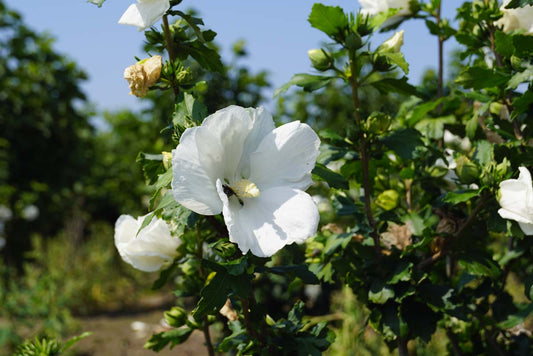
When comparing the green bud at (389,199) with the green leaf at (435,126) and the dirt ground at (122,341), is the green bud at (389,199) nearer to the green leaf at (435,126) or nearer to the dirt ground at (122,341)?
the green leaf at (435,126)

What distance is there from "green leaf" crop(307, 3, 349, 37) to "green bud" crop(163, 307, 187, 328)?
705mm

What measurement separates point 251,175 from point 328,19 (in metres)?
0.41

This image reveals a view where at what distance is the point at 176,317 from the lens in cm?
127

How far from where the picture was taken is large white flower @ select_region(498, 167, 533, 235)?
0.96 m

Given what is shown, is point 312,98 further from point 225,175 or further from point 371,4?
point 225,175

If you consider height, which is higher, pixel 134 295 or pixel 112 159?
pixel 112 159

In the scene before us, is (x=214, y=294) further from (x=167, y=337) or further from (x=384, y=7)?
(x=384, y=7)

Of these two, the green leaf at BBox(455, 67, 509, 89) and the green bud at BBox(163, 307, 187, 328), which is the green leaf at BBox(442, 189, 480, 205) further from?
the green bud at BBox(163, 307, 187, 328)

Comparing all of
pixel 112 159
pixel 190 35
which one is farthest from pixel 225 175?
pixel 112 159

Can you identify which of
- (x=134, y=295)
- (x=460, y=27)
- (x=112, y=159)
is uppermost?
(x=460, y=27)

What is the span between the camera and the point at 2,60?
6895mm

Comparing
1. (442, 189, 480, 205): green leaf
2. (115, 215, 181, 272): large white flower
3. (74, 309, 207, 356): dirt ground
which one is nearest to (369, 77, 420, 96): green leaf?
(442, 189, 480, 205): green leaf

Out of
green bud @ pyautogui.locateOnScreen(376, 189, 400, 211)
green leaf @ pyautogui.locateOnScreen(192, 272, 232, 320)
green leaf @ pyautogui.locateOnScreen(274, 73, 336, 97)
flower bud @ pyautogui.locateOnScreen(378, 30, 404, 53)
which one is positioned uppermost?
flower bud @ pyautogui.locateOnScreen(378, 30, 404, 53)

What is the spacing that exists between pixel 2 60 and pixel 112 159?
1.86 m
